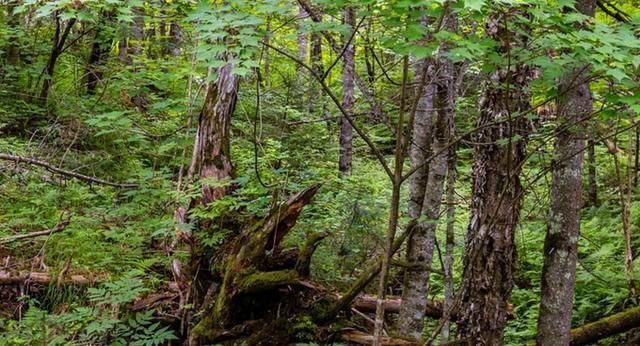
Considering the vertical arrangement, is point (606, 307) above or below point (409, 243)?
below

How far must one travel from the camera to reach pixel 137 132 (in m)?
6.29

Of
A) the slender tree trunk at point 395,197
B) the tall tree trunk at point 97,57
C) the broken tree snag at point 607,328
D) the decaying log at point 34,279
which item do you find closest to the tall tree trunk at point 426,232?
the broken tree snag at point 607,328

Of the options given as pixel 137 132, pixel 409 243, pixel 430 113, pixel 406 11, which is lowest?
pixel 409 243

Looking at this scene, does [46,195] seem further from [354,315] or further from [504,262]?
[504,262]

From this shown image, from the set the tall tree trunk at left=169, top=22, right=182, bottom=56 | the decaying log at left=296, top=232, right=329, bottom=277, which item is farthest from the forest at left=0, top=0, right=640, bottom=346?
the tall tree trunk at left=169, top=22, right=182, bottom=56

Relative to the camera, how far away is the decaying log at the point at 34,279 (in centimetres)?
516

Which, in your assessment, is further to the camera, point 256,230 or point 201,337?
point 256,230

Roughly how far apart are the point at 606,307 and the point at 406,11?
14.0ft

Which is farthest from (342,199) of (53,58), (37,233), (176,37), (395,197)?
(53,58)

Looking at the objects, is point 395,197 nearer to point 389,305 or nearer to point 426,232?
point 426,232

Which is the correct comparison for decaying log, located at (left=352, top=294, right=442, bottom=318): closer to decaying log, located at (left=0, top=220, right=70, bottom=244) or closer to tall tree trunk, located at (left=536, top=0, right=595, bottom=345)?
tall tree trunk, located at (left=536, top=0, right=595, bottom=345)

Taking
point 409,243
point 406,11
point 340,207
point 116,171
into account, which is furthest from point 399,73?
point 406,11

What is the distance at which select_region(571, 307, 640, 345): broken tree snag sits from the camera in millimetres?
4453

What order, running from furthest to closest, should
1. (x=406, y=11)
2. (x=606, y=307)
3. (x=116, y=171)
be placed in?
(x=116, y=171), (x=606, y=307), (x=406, y=11)
